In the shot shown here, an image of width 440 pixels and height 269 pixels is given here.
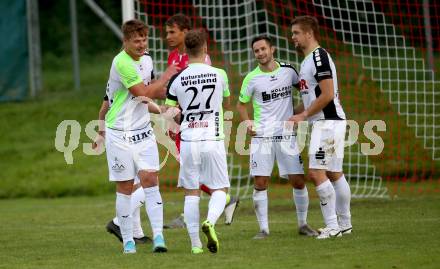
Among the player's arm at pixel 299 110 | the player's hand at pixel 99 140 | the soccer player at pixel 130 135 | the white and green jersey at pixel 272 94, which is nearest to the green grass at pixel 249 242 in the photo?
the soccer player at pixel 130 135

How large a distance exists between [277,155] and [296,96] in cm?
552

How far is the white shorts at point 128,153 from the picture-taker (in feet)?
30.1

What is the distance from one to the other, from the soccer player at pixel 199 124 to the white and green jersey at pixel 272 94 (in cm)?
160

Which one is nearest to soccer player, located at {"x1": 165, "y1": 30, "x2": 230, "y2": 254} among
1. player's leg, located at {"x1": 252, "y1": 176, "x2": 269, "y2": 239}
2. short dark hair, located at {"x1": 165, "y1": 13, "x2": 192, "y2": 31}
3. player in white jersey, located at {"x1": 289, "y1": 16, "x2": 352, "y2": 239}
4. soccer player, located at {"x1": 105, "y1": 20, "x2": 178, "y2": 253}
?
soccer player, located at {"x1": 105, "y1": 20, "x2": 178, "y2": 253}

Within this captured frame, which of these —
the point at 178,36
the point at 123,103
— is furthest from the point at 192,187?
the point at 178,36

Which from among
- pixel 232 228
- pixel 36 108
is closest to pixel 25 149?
pixel 36 108

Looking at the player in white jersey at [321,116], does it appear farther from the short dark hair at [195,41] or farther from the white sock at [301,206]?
the short dark hair at [195,41]

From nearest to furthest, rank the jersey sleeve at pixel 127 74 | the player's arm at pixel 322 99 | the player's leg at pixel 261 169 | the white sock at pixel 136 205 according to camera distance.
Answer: the jersey sleeve at pixel 127 74
the player's arm at pixel 322 99
the white sock at pixel 136 205
the player's leg at pixel 261 169

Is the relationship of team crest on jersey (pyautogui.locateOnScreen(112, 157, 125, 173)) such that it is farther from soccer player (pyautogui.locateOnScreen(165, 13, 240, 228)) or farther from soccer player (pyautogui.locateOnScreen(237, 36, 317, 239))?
soccer player (pyautogui.locateOnScreen(237, 36, 317, 239))

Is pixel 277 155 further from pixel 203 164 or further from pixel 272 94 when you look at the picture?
pixel 203 164

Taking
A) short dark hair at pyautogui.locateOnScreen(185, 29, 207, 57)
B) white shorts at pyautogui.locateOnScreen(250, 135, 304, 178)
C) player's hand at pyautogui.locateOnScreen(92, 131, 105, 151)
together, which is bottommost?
white shorts at pyautogui.locateOnScreen(250, 135, 304, 178)

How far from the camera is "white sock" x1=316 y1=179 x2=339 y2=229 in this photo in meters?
9.93

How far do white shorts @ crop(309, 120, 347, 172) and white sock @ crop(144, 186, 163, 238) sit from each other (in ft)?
5.61

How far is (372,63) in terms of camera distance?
16.0 metres
